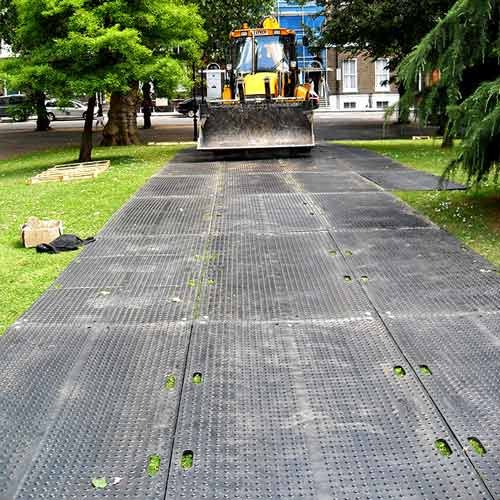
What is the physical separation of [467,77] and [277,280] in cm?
480

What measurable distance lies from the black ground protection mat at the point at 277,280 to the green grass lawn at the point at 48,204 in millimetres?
1676

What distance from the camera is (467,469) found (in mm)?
3934

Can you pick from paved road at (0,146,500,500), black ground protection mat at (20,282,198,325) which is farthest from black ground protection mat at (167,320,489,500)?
black ground protection mat at (20,282,198,325)

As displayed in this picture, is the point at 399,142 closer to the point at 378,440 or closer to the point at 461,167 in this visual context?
the point at 461,167

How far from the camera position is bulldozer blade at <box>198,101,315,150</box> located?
1836 centimetres

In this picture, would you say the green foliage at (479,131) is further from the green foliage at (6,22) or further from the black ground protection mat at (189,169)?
the green foliage at (6,22)

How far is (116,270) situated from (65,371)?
108 inches

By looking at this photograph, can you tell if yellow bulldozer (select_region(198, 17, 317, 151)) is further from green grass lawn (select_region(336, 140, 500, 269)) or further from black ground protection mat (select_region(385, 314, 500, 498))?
black ground protection mat (select_region(385, 314, 500, 498))

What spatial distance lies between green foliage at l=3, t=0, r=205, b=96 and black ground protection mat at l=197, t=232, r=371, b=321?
9109mm

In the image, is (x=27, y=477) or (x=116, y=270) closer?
(x=27, y=477)

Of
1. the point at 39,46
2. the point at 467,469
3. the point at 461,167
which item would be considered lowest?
the point at 467,469

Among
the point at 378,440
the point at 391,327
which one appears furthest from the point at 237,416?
the point at 391,327

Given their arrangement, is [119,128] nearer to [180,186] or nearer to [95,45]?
[95,45]

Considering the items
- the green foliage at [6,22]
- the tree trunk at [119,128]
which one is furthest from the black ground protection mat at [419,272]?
the green foliage at [6,22]
